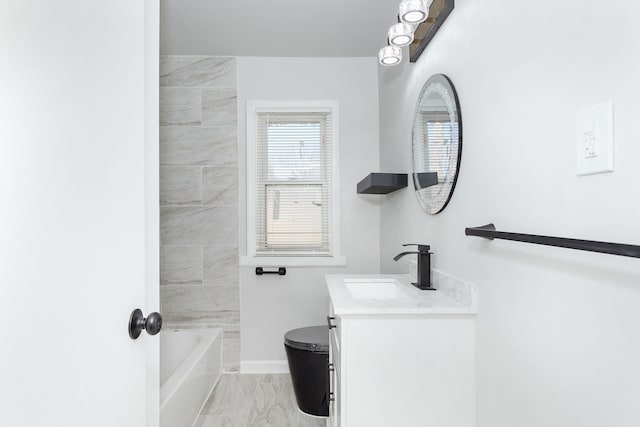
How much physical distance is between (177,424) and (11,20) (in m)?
2.02

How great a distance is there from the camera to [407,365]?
1263 millimetres

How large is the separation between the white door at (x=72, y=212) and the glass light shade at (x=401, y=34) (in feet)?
3.62

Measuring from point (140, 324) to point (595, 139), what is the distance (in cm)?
109

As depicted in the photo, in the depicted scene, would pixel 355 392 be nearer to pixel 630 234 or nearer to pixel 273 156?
pixel 630 234

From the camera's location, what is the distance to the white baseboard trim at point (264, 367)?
2.97 m

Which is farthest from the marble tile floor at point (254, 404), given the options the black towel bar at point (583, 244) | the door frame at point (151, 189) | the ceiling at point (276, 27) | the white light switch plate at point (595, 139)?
the ceiling at point (276, 27)

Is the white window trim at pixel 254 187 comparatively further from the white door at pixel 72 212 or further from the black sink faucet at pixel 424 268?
the white door at pixel 72 212

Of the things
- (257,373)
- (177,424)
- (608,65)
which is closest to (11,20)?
(608,65)

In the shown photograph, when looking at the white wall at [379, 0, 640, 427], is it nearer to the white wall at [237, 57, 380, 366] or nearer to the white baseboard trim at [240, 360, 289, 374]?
the white wall at [237, 57, 380, 366]

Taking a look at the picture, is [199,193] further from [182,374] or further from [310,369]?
[310,369]

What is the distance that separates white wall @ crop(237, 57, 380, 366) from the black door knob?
6.99ft

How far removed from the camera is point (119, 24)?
85cm

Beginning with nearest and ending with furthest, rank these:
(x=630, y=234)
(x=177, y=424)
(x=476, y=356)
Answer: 1. (x=630, y=234)
2. (x=476, y=356)
3. (x=177, y=424)

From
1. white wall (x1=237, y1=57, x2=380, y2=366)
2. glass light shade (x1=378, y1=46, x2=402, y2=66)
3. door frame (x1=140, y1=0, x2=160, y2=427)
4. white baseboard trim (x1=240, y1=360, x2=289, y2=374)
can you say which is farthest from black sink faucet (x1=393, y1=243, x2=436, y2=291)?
white baseboard trim (x1=240, y1=360, x2=289, y2=374)
